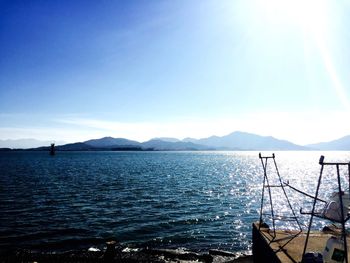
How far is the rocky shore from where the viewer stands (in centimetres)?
2147

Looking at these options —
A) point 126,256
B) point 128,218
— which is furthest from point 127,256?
point 128,218

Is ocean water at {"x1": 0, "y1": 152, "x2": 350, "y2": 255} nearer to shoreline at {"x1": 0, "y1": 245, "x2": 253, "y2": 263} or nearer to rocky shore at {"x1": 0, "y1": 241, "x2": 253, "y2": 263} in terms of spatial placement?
shoreline at {"x1": 0, "y1": 245, "x2": 253, "y2": 263}

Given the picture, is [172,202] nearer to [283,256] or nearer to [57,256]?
[57,256]

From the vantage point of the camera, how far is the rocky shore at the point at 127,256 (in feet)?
70.4

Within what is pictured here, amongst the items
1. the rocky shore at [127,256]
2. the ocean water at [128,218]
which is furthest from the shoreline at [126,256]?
the ocean water at [128,218]

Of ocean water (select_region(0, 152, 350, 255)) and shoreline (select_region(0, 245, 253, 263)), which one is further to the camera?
ocean water (select_region(0, 152, 350, 255))

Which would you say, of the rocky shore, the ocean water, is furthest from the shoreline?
the ocean water

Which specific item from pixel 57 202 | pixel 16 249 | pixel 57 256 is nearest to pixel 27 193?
pixel 57 202

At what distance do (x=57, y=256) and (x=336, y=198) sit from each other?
19.9 meters

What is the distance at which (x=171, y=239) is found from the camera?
93.2ft

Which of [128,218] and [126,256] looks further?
[128,218]

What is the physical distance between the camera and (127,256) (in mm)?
22984

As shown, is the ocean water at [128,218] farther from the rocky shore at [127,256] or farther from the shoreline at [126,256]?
the rocky shore at [127,256]

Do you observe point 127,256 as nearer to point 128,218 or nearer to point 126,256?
point 126,256
